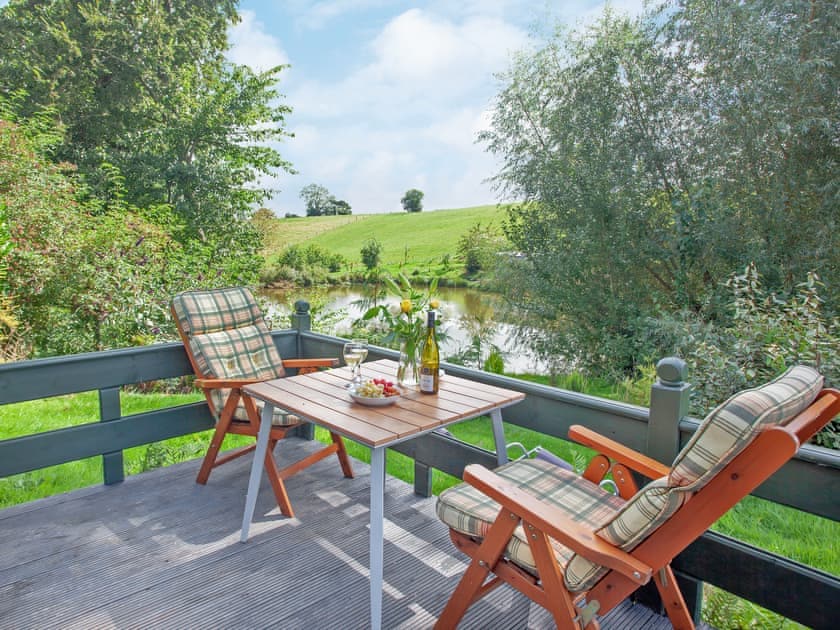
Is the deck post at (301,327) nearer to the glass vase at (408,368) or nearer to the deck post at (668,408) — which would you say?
the glass vase at (408,368)

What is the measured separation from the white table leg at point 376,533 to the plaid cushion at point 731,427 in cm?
87

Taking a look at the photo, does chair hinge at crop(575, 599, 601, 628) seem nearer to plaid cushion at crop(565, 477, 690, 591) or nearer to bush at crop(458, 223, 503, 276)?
plaid cushion at crop(565, 477, 690, 591)

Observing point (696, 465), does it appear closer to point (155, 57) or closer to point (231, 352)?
point (231, 352)

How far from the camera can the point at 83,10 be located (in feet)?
30.1

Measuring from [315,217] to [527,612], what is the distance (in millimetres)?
13659

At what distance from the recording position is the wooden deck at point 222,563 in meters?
1.78

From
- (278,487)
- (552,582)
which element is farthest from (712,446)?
(278,487)

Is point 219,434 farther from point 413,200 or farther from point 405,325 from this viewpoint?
point 413,200

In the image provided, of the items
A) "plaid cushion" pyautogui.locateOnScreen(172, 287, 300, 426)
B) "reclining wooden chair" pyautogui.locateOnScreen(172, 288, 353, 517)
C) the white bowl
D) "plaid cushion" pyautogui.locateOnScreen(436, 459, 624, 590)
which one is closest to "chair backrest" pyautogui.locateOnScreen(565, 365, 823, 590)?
"plaid cushion" pyautogui.locateOnScreen(436, 459, 624, 590)

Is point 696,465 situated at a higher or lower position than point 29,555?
higher

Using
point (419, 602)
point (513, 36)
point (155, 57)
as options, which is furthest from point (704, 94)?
point (155, 57)

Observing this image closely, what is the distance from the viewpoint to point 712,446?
1.06 metres

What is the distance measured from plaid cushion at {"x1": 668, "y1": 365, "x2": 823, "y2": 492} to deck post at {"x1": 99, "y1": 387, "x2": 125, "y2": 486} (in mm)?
2608

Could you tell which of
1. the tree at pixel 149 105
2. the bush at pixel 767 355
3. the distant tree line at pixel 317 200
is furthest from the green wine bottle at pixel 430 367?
the distant tree line at pixel 317 200
